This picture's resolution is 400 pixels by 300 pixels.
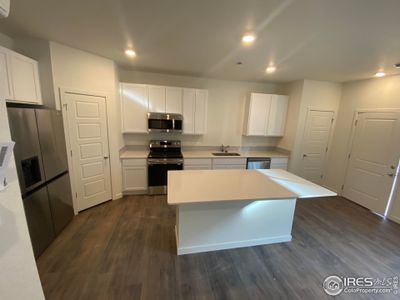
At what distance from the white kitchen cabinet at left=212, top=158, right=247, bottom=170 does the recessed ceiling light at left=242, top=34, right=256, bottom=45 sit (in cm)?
241

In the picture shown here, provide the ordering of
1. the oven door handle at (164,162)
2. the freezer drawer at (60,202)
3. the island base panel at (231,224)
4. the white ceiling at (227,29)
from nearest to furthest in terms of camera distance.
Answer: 1. the white ceiling at (227,29)
2. the island base panel at (231,224)
3. the freezer drawer at (60,202)
4. the oven door handle at (164,162)

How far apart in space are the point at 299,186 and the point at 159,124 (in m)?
2.83

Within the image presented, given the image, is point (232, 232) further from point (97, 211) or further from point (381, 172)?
point (381, 172)

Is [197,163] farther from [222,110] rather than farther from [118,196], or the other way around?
[118,196]

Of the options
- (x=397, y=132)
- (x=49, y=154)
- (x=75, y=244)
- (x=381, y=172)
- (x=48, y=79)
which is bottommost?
(x=75, y=244)

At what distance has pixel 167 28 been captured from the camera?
6.38 ft

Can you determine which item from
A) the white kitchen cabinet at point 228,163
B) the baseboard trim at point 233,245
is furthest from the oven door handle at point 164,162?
the baseboard trim at point 233,245

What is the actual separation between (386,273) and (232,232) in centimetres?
181

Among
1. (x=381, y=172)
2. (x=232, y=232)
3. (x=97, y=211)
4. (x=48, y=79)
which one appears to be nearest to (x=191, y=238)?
(x=232, y=232)

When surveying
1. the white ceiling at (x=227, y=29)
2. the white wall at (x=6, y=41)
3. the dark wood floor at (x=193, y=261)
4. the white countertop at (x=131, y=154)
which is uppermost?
the white ceiling at (x=227, y=29)

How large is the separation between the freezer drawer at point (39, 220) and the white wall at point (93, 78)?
1.26m

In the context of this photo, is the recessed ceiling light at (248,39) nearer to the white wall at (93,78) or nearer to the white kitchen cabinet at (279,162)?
the white wall at (93,78)

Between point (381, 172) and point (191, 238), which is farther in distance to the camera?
point (381, 172)

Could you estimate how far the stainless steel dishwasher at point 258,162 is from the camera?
13.7ft
